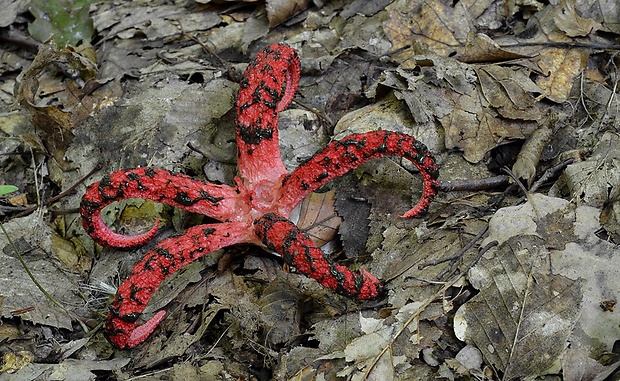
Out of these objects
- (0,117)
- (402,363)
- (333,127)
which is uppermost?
(0,117)

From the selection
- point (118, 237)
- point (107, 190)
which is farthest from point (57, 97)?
point (107, 190)

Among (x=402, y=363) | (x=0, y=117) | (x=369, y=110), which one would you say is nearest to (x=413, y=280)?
(x=402, y=363)

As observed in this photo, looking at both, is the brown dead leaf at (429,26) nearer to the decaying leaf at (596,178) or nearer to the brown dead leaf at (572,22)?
the brown dead leaf at (572,22)

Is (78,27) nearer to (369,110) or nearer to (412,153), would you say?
(369,110)

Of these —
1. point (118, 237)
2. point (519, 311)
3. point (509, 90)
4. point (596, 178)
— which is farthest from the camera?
→ point (509, 90)

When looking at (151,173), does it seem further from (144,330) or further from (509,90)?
(509,90)

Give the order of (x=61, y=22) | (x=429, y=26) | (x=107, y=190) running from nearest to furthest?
(x=107, y=190), (x=429, y=26), (x=61, y=22)

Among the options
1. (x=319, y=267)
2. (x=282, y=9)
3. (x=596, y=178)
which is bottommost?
(x=596, y=178)
